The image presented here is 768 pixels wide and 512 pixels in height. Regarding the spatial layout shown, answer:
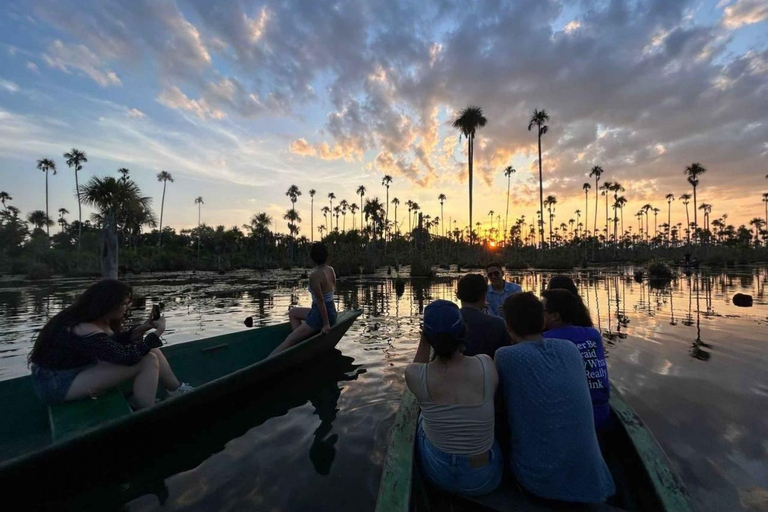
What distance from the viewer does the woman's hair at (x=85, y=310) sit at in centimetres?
339

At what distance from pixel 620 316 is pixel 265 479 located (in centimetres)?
1124

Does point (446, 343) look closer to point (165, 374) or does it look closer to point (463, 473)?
point (463, 473)

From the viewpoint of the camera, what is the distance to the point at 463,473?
2.29 meters

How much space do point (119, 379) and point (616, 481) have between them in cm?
441

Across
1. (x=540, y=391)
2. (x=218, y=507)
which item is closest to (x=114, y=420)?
(x=218, y=507)

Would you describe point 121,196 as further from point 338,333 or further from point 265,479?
point 265,479

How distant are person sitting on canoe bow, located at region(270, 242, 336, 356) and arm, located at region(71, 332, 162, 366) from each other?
94.1 inches

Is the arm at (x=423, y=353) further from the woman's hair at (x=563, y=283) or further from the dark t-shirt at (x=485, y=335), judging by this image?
the woman's hair at (x=563, y=283)

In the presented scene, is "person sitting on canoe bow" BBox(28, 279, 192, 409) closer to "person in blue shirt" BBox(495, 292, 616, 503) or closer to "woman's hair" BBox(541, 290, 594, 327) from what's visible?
"person in blue shirt" BBox(495, 292, 616, 503)

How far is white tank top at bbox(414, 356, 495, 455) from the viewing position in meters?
2.20

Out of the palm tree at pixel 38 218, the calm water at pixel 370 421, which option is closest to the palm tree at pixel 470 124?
the calm water at pixel 370 421

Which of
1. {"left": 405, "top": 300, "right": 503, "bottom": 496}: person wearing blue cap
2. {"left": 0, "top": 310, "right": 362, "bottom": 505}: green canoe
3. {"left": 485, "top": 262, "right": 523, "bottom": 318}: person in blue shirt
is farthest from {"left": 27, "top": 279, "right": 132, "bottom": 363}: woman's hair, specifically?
{"left": 485, "top": 262, "right": 523, "bottom": 318}: person in blue shirt

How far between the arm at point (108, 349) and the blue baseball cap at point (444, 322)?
3069 millimetres

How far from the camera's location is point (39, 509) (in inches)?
117
